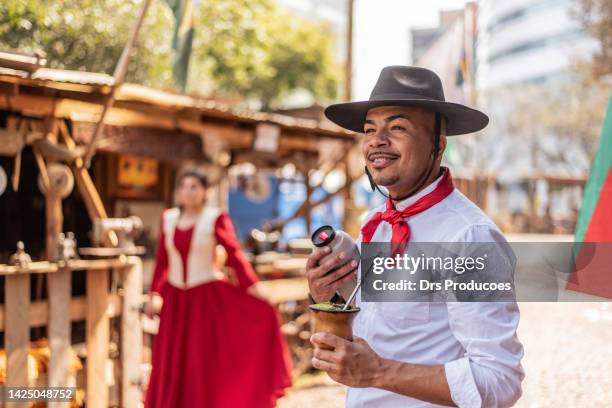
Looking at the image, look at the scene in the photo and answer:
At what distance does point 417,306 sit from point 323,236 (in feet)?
1.15

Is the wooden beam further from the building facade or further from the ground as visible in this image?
the building facade

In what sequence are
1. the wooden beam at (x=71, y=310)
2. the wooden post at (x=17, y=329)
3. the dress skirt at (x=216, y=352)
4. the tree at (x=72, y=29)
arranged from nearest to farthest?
the wooden post at (x=17, y=329), the wooden beam at (x=71, y=310), the dress skirt at (x=216, y=352), the tree at (x=72, y=29)

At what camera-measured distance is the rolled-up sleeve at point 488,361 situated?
1653 mm

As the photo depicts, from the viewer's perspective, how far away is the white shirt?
1.67m

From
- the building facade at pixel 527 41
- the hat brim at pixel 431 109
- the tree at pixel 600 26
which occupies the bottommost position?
the hat brim at pixel 431 109

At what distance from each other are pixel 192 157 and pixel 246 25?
8.16 meters

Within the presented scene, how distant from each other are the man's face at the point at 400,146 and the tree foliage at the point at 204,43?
421cm

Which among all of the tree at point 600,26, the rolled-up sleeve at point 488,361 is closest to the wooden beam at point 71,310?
the rolled-up sleeve at point 488,361

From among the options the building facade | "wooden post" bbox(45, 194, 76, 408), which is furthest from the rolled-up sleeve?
the building facade

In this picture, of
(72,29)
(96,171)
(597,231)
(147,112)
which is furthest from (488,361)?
(96,171)

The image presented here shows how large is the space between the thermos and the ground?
3.39ft

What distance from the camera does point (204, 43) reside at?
44.9 ft

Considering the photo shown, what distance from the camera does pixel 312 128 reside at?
785 cm

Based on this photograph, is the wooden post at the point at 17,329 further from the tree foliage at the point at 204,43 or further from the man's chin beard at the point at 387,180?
the man's chin beard at the point at 387,180
